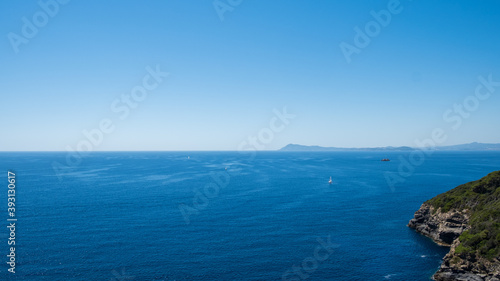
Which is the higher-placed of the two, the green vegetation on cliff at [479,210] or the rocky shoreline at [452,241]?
the green vegetation on cliff at [479,210]

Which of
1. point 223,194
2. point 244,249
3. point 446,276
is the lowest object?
point 446,276

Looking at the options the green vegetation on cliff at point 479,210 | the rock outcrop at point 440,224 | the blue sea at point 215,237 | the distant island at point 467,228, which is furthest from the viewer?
the rock outcrop at point 440,224

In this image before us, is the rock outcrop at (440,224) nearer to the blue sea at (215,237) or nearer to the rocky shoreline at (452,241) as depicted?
the rocky shoreline at (452,241)

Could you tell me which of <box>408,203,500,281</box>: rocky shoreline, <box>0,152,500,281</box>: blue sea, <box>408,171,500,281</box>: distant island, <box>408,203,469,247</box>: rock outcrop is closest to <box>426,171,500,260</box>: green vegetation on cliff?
<box>408,171,500,281</box>: distant island

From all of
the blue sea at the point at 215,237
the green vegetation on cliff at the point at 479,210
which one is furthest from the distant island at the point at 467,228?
the blue sea at the point at 215,237

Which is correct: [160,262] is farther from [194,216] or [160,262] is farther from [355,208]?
[355,208]

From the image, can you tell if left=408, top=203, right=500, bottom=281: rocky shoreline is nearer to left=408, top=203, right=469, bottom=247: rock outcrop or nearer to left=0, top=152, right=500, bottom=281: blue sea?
left=408, top=203, right=469, bottom=247: rock outcrop

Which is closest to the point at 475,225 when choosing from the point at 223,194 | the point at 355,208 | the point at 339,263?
the point at 339,263
